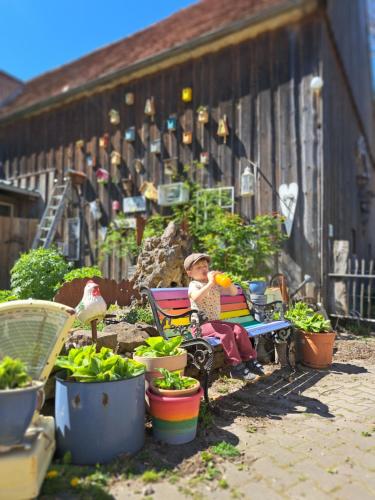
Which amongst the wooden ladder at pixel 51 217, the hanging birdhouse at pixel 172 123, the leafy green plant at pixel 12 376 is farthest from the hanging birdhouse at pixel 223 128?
the leafy green plant at pixel 12 376

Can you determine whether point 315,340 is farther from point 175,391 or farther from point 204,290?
point 175,391

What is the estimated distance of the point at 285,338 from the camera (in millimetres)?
4531

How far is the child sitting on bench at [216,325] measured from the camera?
361 cm

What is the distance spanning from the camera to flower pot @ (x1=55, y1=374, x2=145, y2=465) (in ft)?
8.07

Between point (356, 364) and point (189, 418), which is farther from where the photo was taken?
point (356, 364)

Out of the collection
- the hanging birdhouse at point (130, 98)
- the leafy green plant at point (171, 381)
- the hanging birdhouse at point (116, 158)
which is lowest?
the leafy green plant at point (171, 381)

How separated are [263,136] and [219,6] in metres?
5.17

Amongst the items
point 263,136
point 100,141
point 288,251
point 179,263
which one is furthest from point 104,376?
point 100,141

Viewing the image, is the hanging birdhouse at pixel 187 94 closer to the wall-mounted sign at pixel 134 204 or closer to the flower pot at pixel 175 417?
the wall-mounted sign at pixel 134 204

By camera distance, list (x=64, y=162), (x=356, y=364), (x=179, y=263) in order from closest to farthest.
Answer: (x=356, y=364) < (x=179, y=263) < (x=64, y=162)

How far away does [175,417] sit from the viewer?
272 centimetres

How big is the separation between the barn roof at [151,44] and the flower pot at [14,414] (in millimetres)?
7972

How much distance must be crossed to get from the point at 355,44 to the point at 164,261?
10735 millimetres

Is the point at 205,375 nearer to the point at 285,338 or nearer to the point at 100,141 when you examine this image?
the point at 285,338
